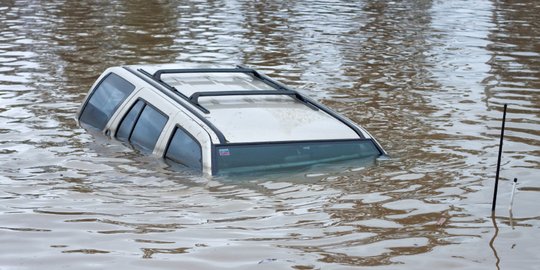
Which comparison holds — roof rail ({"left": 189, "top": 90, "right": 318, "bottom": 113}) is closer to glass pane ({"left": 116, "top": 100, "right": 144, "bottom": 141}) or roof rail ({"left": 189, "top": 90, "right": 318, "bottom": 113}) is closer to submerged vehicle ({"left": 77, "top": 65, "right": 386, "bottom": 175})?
submerged vehicle ({"left": 77, "top": 65, "right": 386, "bottom": 175})

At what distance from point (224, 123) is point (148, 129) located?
1.20m

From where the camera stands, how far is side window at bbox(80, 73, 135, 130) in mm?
12895

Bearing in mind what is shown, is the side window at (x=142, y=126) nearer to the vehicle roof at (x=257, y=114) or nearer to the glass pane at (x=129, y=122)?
the glass pane at (x=129, y=122)

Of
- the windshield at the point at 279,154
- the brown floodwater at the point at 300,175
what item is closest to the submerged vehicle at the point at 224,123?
the windshield at the point at 279,154

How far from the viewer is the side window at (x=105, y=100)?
12895 mm

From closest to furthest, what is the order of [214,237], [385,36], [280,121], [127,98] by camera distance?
[214,237], [280,121], [127,98], [385,36]

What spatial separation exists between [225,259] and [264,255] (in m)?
0.32

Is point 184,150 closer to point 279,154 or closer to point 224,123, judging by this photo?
point 224,123

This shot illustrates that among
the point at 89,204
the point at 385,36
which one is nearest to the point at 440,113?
the point at 89,204

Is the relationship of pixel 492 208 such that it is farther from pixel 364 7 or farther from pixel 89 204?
pixel 364 7

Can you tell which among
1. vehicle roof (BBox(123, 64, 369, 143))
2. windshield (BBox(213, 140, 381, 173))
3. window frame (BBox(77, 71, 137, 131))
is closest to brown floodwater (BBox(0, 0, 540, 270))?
windshield (BBox(213, 140, 381, 173))

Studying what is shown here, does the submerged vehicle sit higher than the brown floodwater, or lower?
higher

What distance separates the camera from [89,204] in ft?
34.7

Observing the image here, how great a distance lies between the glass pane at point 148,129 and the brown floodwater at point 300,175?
168 mm
